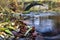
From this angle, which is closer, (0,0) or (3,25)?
(3,25)

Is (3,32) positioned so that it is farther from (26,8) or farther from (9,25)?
(26,8)

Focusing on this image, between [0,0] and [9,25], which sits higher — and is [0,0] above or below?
above

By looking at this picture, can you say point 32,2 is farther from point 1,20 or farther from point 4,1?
point 1,20

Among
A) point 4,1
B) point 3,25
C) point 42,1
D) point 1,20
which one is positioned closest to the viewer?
point 3,25

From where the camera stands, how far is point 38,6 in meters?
7.67

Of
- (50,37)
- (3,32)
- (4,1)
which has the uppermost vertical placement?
(4,1)

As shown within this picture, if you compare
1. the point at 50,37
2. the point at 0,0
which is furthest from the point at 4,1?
the point at 50,37

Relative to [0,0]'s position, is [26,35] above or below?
below

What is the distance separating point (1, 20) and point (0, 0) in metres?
1.65

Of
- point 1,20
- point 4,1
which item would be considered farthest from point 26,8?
point 1,20

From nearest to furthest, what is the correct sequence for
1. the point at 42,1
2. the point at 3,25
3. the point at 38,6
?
the point at 3,25
the point at 38,6
the point at 42,1

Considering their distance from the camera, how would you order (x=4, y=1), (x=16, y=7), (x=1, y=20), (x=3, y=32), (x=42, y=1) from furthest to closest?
→ (x=42, y=1), (x=16, y=7), (x=4, y=1), (x=1, y=20), (x=3, y=32)

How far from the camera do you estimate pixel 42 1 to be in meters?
8.38

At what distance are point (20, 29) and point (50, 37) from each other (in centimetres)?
90
